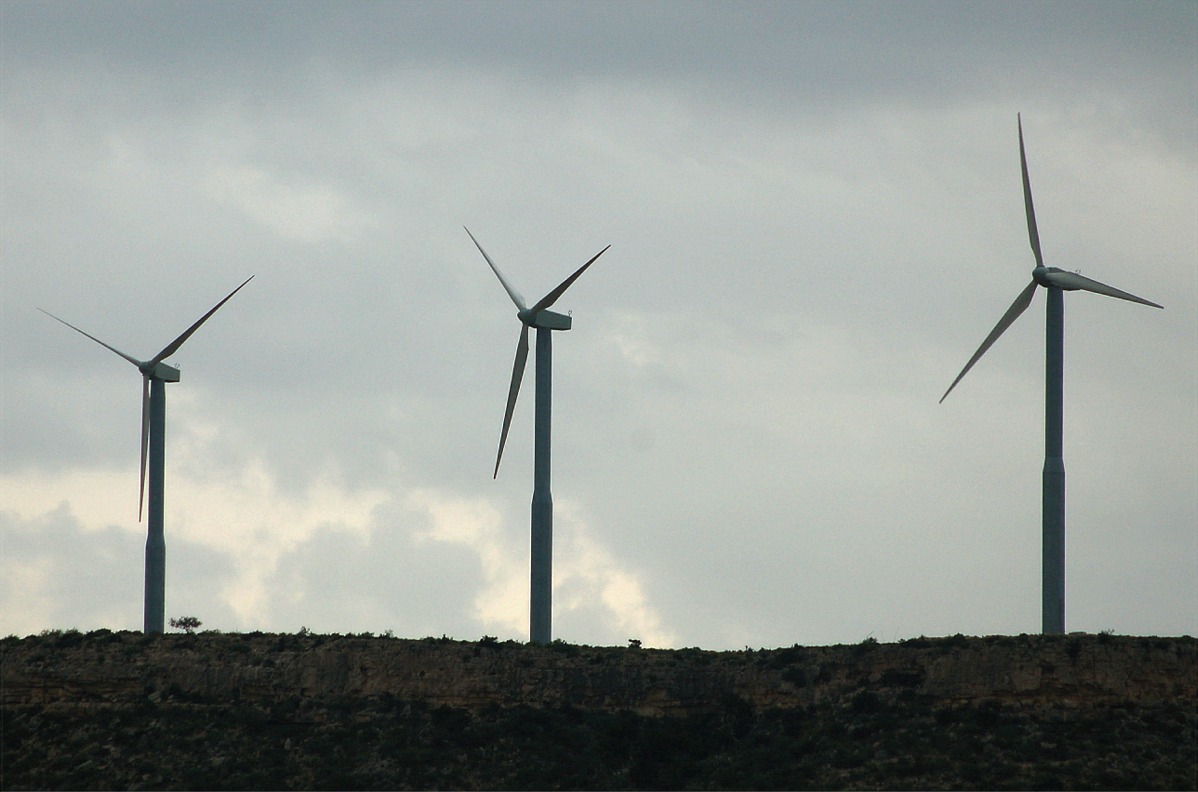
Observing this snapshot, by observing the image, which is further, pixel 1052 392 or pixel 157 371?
pixel 157 371

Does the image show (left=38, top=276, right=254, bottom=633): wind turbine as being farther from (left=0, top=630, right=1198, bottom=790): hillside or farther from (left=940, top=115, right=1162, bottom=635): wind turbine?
(left=940, top=115, right=1162, bottom=635): wind turbine

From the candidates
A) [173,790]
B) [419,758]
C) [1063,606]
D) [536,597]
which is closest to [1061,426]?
[1063,606]

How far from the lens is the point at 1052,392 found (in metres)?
102

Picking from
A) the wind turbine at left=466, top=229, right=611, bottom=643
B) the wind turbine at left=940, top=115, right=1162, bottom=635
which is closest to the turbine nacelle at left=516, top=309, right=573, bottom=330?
the wind turbine at left=466, top=229, right=611, bottom=643

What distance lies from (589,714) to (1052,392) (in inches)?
1148

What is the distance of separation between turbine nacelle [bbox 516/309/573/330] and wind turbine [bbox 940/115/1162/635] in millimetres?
22818

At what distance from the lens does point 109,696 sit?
108 m

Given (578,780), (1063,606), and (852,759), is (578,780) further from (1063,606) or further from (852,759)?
(1063,606)

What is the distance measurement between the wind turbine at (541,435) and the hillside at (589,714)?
94.2 inches

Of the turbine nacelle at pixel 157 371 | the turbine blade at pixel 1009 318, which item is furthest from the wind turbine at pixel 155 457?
the turbine blade at pixel 1009 318

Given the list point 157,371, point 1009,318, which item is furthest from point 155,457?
point 1009,318

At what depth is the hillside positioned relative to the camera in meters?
96.4

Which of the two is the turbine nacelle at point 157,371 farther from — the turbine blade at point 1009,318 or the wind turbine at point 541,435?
the turbine blade at point 1009,318

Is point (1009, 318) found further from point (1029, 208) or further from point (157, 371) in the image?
point (157, 371)
